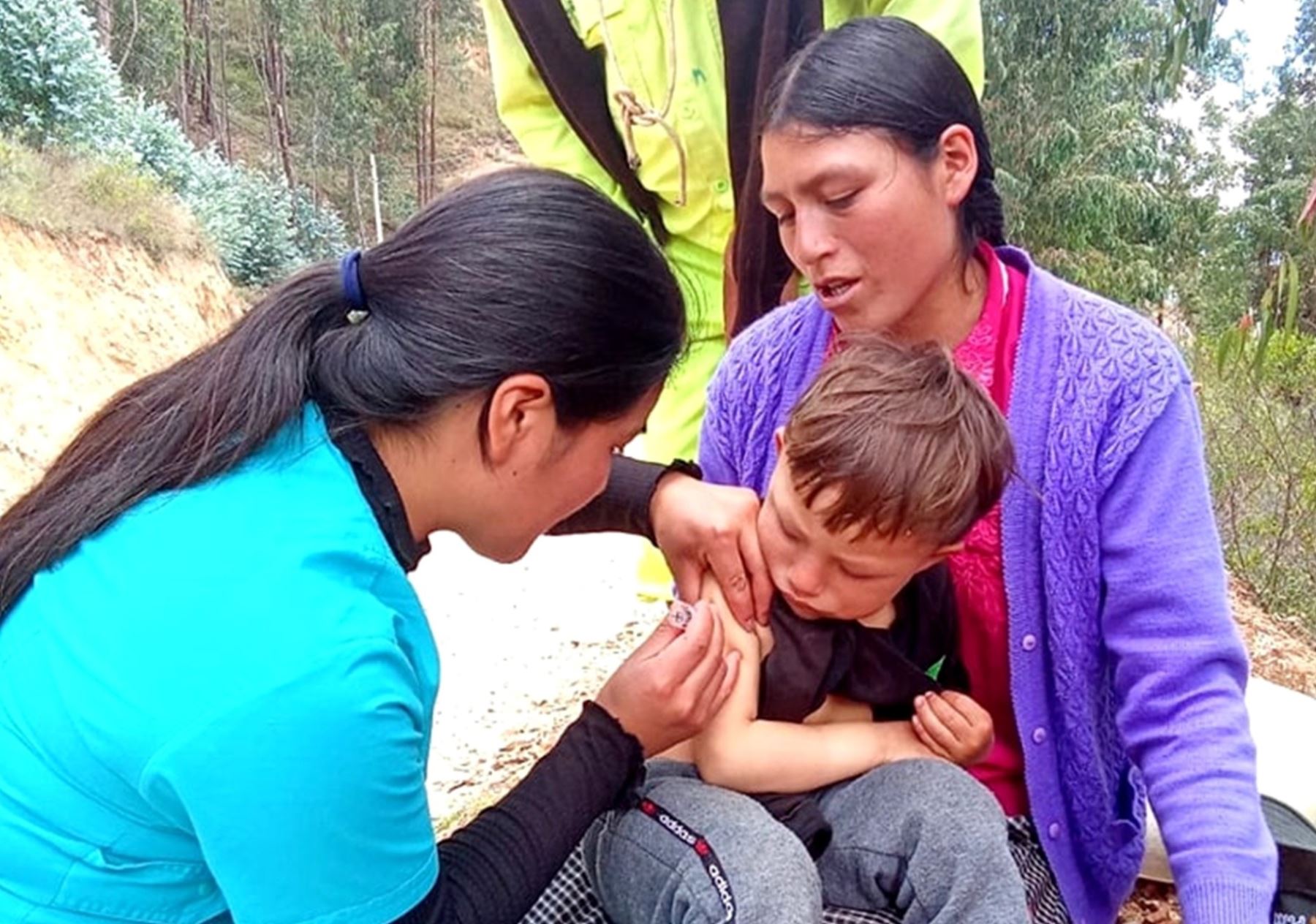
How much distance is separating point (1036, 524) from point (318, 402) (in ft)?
2.93

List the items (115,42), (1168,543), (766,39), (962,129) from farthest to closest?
1. (115,42)
2. (766,39)
3. (962,129)
4. (1168,543)

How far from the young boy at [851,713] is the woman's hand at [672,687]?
43 millimetres

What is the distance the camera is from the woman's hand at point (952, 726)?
164 cm

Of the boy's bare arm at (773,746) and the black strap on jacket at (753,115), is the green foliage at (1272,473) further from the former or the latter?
the boy's bare arm at (773,746)

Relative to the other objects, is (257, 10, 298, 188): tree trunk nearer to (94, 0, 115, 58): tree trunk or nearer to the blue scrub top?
(94, 0, 115, 58): tree trunk

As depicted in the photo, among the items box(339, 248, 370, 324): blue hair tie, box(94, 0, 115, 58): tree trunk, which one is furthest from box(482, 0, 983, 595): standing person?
box(94, 0, 115, 58): tree trunk

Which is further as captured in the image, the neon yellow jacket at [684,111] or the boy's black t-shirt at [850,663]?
the neon yellow jacket at [684,111]

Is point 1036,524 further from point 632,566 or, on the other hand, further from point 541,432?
point 632,566

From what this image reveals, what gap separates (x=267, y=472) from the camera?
1317 mm

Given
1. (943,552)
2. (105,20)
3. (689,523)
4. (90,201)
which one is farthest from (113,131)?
(943,552)

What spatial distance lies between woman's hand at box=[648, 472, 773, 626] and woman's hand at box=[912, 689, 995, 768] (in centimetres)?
23

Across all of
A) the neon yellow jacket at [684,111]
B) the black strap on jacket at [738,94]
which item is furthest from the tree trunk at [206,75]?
the neon yellow jacket at [684,111]

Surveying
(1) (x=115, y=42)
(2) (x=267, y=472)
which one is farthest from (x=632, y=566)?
(1) (x=115, y=42)

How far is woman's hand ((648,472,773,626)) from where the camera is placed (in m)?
1.70
